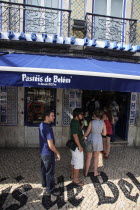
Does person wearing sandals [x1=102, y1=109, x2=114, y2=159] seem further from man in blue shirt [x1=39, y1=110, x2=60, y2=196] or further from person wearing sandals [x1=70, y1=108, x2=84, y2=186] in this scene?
man in blue shirt [x1=39, y1=110, x2=60, y2=196]

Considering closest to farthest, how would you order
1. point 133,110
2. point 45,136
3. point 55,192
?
1. point 45,136
2. point 55,192
3. point 133,110

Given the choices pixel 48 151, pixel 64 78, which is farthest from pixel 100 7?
pixel 48 151

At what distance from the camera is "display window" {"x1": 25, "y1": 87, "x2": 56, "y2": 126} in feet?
23.0

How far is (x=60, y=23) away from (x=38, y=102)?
3.39m

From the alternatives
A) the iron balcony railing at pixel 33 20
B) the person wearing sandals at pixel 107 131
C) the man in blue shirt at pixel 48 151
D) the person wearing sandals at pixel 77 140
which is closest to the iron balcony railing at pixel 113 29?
the iron balcony railing at pixel 33 20

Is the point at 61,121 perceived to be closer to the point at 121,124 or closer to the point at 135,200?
the point at 121,124

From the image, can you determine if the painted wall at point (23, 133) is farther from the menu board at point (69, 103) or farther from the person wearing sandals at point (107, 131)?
the person wearing sandals at point (107, 131)

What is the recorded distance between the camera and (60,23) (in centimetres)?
701

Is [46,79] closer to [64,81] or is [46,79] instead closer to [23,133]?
[64,81]

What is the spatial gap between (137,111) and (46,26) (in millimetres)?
5353

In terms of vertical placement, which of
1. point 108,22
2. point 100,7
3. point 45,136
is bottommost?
point 45,136

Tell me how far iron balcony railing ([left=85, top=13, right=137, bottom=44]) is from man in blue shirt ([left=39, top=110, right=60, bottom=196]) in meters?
4.87

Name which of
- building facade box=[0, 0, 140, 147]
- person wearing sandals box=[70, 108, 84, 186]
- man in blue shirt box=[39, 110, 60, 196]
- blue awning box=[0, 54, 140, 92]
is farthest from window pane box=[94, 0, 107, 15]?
man in blue shirt box=[39, 110, 60, 196]

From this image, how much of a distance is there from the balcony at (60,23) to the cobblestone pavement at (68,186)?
4.97 meters
